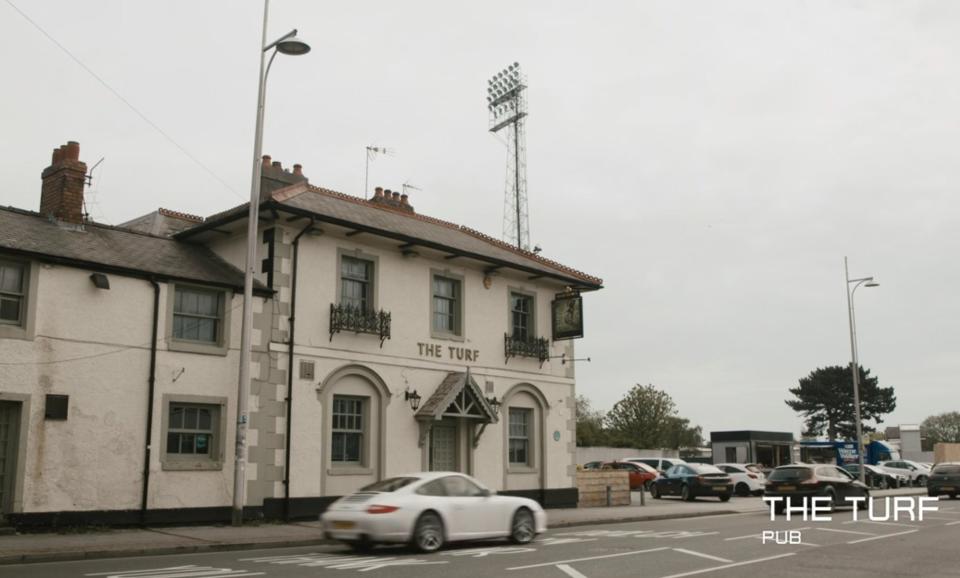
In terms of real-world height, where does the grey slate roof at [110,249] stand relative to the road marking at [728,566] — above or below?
above

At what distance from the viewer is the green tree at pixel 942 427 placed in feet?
403

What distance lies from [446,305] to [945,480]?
21.7 meters

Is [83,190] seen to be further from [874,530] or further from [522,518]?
[874,530]

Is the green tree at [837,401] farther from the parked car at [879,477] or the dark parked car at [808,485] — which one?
the dark parked car at [808,485]

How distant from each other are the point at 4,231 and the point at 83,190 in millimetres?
3215

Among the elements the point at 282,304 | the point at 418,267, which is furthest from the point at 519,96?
the point at 282,304

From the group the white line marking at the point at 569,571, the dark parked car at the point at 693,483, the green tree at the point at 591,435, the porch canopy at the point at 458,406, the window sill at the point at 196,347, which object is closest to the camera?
the white line marking at the point at 569,571

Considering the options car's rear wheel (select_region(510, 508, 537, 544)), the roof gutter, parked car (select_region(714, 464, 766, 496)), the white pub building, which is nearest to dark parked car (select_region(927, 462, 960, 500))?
parked car (select_region(714, 464, 766, 496))

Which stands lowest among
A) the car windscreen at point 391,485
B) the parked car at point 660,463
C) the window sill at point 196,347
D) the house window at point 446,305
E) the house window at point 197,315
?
the parked car at point 660,463

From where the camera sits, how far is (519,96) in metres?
45.5

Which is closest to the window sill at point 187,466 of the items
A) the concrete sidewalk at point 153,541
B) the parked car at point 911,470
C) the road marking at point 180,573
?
the concrete sidewalk at point 153,541

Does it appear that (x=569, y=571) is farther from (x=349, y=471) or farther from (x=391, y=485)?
(x=349, y=471)

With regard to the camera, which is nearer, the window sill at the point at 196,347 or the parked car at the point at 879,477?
the window sill at the point at 196,347

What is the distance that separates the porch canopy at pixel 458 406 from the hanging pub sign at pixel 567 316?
3898mm
